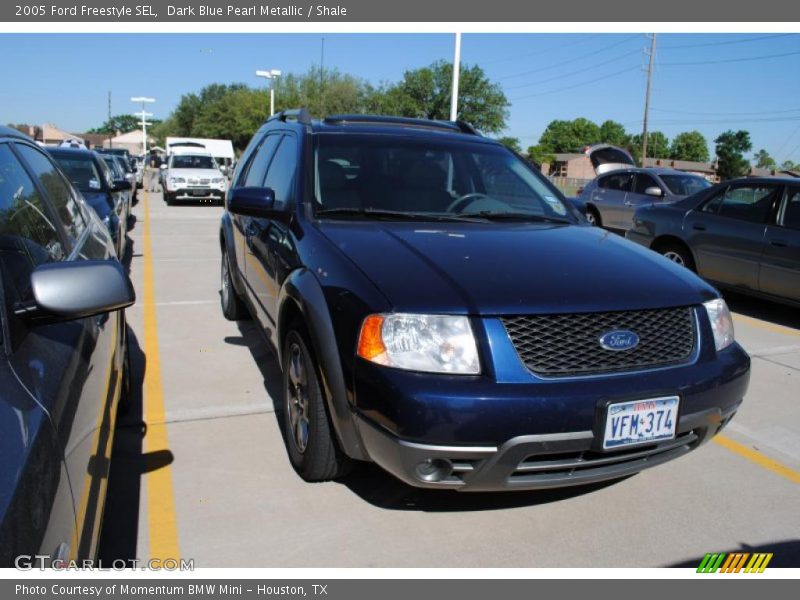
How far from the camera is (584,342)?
→ 8.45ft

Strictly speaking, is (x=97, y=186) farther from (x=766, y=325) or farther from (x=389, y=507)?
(x=766, y=325)

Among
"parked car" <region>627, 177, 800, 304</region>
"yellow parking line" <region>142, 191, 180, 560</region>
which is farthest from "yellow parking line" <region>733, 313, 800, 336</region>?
"yellow parking line" <region>142, 191, 180, 560</region>

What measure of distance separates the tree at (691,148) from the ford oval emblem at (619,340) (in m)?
129

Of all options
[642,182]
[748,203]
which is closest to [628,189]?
[642,182]

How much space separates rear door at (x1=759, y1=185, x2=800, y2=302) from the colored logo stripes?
4.70 metres

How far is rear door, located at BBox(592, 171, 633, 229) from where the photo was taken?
1348 cm

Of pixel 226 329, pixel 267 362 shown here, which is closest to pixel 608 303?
pixel 267 362

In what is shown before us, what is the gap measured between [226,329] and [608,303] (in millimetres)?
4300

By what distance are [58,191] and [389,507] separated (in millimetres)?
2322

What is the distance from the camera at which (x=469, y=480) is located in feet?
8.27

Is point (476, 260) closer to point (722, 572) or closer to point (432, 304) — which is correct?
point (432, 304)

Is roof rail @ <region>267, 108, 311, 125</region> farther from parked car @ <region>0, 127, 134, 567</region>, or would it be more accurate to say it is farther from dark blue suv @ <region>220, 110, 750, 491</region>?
parked car @ <region>0, 127, 134, 567</region>

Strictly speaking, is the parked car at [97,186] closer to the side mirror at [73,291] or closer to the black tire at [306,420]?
the black tire at [306,420]

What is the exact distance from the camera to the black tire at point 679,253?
810 centimetres
